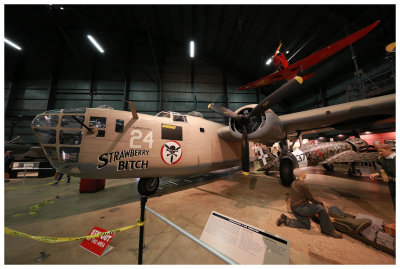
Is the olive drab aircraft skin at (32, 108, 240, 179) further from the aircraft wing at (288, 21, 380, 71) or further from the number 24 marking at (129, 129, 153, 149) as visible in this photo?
the aircraft wing at (288, 21, 380, 71)

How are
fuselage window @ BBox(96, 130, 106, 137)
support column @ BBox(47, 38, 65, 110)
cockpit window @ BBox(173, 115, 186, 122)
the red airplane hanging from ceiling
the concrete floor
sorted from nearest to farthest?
the concrete floor → fuselage window @ BBox(96, 130, 106, 137) → cockpit window @ BBox(173, 115, 186, 122) → the red airplane hanging from ceiling → support column @ BBox(47, 38, 65, 110)

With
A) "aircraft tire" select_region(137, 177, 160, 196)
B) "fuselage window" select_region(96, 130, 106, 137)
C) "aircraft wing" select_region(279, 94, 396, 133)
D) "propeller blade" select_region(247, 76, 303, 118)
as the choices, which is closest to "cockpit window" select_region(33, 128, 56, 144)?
"fuselage window" select_region(96, 130, 106, 137)

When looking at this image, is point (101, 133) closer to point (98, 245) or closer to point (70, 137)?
point (70, 137)

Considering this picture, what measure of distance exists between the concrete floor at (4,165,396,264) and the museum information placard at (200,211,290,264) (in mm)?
431

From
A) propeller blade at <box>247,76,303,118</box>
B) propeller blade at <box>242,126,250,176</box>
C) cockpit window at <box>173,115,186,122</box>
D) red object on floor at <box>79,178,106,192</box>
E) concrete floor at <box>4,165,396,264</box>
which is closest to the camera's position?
concrete floor at <box>4,165,396,264</box>

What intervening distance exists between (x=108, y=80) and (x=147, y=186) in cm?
1675

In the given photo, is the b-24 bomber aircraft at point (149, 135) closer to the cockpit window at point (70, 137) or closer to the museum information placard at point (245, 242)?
the cockpit window at point (70, 137)

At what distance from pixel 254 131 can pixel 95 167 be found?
4691 millimetres

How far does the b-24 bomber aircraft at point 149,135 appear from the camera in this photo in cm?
334

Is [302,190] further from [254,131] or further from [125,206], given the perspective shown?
[125,206]

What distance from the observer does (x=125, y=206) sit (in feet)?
12.7

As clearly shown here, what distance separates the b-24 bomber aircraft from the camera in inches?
131

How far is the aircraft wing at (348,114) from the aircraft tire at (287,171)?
1.29m

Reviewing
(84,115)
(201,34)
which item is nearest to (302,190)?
(84,115)
